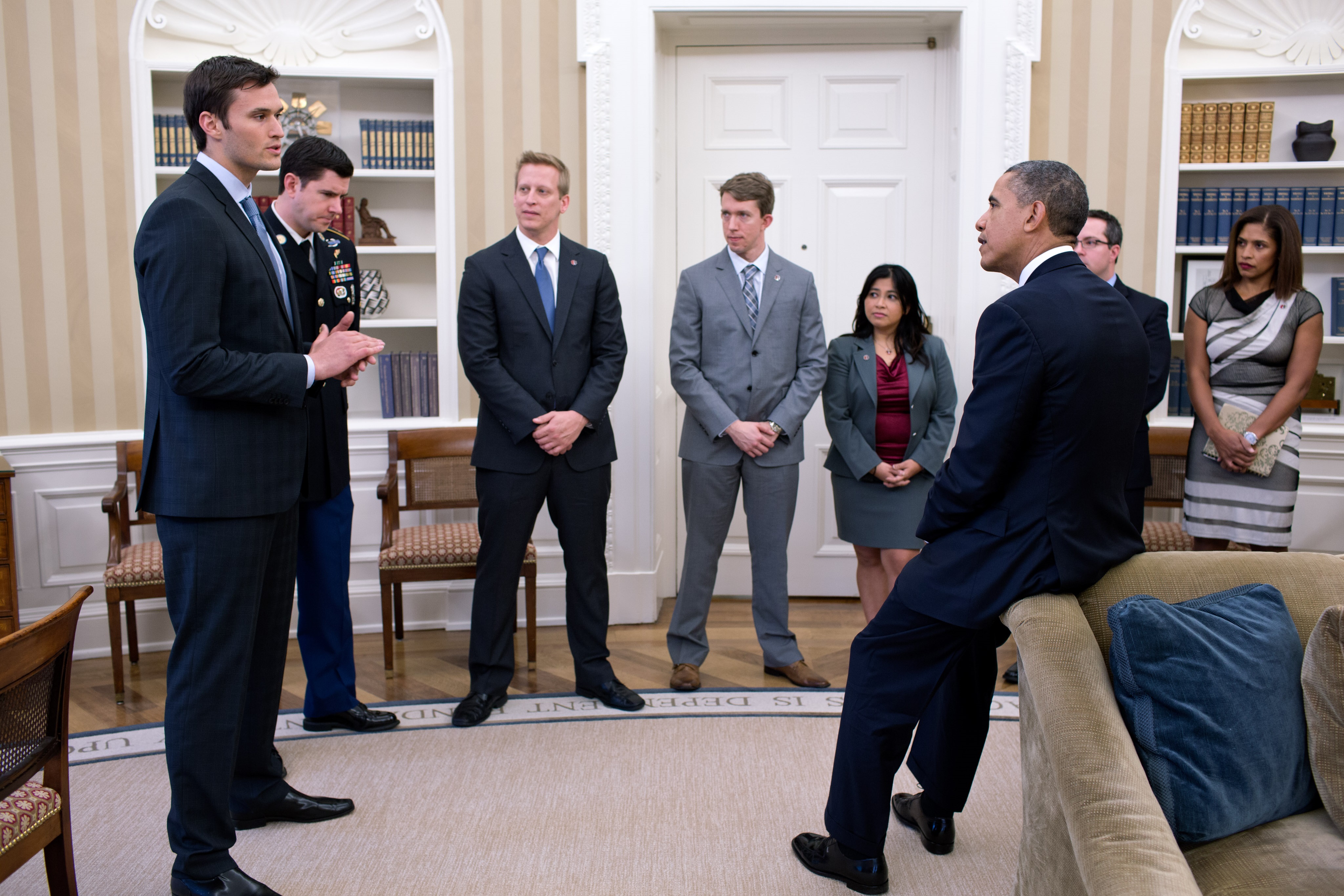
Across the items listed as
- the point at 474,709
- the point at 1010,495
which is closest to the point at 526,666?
the point at 474,709

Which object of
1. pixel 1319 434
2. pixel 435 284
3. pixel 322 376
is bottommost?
pixel 1319 434

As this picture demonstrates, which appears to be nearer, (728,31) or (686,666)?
(686,666)

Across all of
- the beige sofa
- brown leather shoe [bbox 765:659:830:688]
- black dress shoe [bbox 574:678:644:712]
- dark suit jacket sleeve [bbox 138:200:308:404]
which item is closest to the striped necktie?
brown leather shoe [bbox 765:659:830:688]

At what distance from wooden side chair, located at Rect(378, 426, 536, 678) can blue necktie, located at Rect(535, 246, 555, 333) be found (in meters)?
0.77

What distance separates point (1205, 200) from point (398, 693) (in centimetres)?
384

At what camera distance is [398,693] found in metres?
3.53

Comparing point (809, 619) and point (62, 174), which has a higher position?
point (62, 174)

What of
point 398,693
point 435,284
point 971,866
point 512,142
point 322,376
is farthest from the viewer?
point 435,284

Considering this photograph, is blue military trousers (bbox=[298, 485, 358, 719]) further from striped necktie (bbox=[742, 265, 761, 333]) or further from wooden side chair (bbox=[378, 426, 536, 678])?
striped necktie (bbox=[742, 265, 761, 333])

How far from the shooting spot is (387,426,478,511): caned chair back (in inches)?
159

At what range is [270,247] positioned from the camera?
222 centimetres

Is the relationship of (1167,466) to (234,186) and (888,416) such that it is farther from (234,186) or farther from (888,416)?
(234,186)

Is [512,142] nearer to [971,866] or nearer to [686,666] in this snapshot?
[686,666]

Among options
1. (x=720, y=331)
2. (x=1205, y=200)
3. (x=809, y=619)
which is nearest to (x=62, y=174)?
(x=720, y=331)
